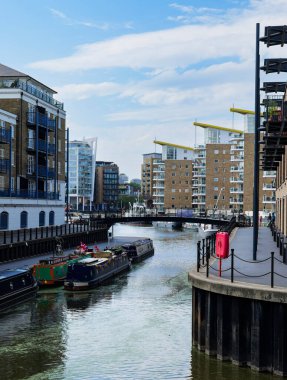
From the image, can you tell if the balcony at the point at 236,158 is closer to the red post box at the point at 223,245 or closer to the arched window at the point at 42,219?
the arched window at the point at 42,219

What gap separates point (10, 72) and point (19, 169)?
1242cm

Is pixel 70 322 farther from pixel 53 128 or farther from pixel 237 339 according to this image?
pixel 53 128

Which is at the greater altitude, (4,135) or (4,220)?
(4,135)

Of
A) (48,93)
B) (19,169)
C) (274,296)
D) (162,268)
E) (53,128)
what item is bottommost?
(162,268)

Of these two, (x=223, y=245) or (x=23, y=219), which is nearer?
(x=223, y=245)

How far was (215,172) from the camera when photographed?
515 feet

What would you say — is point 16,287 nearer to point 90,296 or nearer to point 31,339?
point 90,296

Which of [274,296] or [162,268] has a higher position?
[274,296]

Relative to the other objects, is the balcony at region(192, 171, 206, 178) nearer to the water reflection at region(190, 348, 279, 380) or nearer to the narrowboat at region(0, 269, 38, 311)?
the narrowboat at region(0, 269, 38, 311)

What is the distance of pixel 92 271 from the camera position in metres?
40.4

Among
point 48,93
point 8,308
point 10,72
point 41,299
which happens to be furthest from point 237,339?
point 48,93

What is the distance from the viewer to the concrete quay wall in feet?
59.8

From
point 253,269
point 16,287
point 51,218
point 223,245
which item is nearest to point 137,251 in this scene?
point 51,218

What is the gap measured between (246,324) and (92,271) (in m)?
22.5
